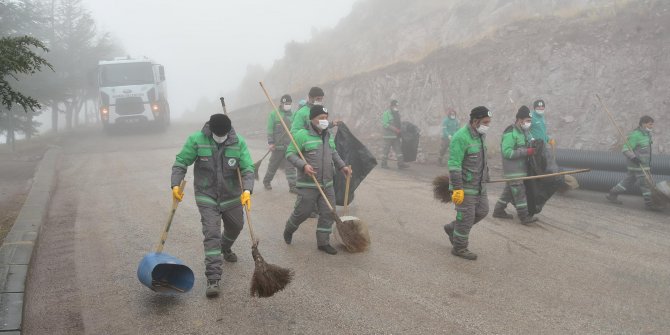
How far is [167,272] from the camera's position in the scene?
4.73 m

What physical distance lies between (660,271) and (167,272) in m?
5.02

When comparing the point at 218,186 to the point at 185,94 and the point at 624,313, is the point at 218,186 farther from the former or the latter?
the point at 185,94

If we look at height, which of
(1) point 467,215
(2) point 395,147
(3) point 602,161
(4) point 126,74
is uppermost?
(4) point 126,74

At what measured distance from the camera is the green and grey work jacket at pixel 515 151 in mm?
7046

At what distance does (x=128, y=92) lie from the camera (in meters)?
19.9

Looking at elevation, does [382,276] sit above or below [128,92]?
below

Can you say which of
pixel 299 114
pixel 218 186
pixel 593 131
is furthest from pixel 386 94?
pixel 218 186

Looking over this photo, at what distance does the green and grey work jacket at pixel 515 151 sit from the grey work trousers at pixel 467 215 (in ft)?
5.16

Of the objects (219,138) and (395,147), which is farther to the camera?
(395,147)

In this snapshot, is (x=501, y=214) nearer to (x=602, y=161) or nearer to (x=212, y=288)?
(x=602, y=161)

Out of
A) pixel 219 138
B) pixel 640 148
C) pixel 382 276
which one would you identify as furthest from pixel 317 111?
pixel 640 148

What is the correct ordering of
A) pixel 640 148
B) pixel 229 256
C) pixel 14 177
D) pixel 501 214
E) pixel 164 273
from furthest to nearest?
pixel 14 177, pixel 640 148, pixel 501 214, pixel 229 256, pixel 164 273

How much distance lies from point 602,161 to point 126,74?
17171 millimetres

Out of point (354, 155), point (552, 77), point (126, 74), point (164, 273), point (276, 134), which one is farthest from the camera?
point (126, 74)
